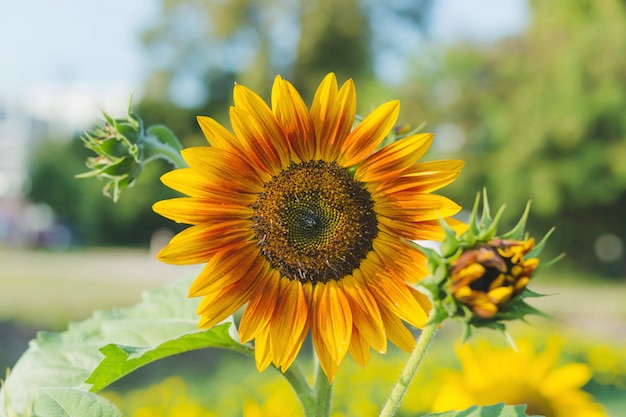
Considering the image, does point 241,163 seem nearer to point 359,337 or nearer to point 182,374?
point 359,337

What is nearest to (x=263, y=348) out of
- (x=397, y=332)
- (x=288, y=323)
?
(x=288, y=323)

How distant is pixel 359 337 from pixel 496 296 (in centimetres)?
23

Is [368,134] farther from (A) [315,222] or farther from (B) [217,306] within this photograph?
(B) [217,306]

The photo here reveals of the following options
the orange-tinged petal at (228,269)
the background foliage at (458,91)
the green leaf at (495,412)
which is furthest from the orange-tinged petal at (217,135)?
the background foliage at (458,91)

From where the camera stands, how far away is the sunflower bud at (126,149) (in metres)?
1.03

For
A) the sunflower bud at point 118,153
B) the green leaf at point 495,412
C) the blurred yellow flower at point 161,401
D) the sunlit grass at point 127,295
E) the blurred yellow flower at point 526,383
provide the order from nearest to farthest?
the green leaf at point 495,412 → the sunflower bud at point 118,153 → the blurred yellow flower at point 526,383 → the blurred yellow flower at point 161,401 → the sunlit grass at point 127,295

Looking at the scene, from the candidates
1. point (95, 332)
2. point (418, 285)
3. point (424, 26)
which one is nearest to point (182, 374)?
point (95, 332)

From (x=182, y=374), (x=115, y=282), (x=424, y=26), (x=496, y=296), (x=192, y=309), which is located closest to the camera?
(x=496, y=296)

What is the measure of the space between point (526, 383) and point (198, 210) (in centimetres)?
91

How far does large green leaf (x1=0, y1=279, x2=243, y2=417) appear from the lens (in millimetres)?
861

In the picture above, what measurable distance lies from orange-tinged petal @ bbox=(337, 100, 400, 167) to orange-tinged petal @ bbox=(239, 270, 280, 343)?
151 millimetres

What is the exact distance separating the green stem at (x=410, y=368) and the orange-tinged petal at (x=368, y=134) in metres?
0.22

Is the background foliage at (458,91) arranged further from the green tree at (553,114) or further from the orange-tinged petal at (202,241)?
the orange-tinged petal at (202,241)

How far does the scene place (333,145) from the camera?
34.7 inches
